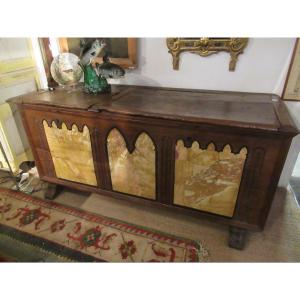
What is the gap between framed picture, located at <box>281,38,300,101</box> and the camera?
52.3 inches

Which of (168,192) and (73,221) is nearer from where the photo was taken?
(168,192)

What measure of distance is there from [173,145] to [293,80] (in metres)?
0.87

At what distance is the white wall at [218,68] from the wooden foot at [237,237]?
0.87 m

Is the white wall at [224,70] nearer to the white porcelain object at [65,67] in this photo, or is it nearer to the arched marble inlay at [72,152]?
the white porcelain object at [65,67]

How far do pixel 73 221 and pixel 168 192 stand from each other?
2.32ft

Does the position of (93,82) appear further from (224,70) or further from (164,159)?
(224,70)

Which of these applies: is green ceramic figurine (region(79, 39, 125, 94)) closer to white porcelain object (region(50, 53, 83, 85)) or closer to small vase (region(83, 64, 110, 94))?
small vase (region(83, 64, 110, 94))

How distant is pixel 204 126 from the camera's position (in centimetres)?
109

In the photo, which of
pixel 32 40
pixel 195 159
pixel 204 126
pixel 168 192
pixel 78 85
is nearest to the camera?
pixel 204 126

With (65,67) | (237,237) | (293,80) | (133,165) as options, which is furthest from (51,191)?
A: (293,80)

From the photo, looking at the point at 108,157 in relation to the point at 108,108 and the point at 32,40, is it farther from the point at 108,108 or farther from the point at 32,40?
the point at 32,40

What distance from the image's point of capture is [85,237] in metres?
1.45

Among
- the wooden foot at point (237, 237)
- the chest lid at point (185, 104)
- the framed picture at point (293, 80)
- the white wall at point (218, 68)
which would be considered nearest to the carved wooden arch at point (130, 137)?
the chest lid at point (185, 104)
